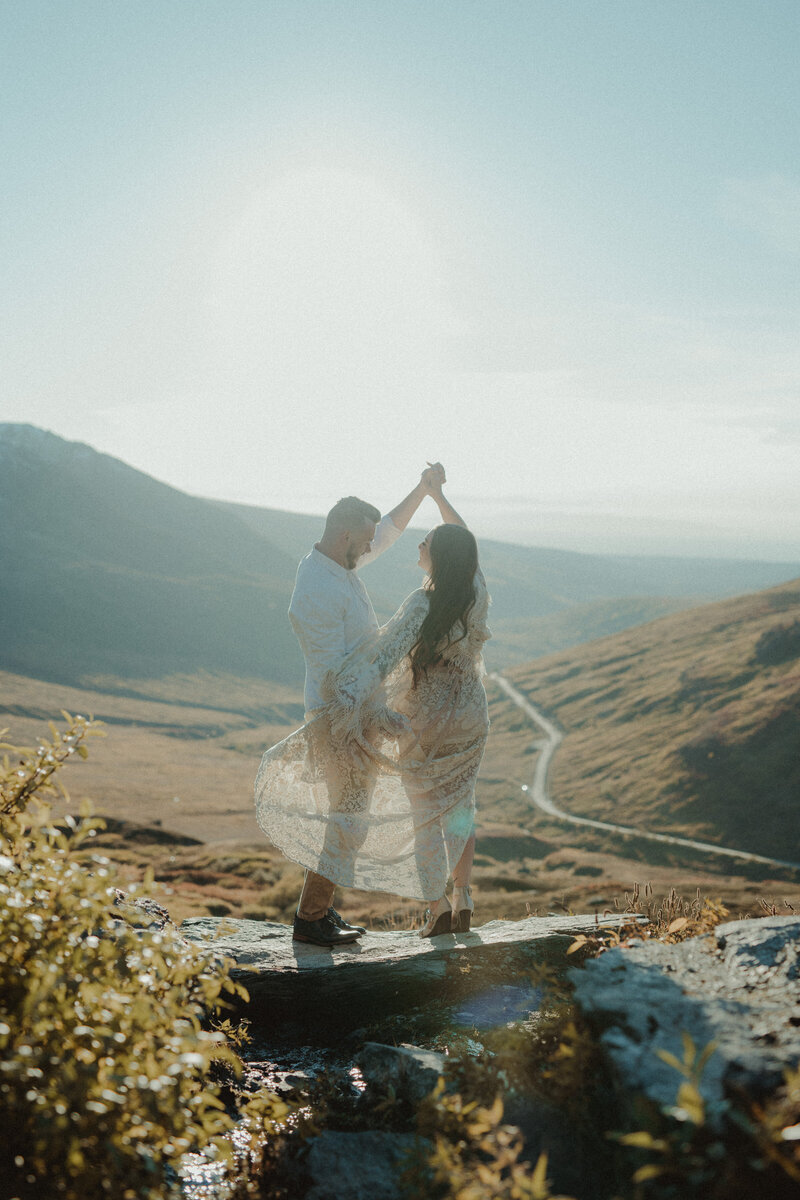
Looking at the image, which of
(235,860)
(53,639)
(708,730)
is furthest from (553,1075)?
(53,639)

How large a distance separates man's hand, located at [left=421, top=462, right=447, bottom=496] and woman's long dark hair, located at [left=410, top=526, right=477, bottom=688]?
889mm

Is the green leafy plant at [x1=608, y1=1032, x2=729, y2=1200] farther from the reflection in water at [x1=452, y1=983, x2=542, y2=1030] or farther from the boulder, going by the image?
the reflection in water at [x1=452, y1=983, x2=542, y2=1030]

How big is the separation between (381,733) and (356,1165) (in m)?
3.08

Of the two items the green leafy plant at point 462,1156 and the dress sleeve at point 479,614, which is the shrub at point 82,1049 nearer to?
the green leafy plant at point 462,1156

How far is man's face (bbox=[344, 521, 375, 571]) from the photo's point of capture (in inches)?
253

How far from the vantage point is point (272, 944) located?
6.73m

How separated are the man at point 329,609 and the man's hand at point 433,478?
716mm

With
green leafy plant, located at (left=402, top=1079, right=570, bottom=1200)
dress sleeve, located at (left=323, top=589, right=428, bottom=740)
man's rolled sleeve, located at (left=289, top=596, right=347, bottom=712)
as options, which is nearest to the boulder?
green leafy plant, located at (left=402, top=1079, right=570, bottom=1200)

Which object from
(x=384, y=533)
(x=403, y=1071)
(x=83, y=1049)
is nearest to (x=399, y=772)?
(x=384, y=533)

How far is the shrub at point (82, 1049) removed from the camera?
2461 millimetres

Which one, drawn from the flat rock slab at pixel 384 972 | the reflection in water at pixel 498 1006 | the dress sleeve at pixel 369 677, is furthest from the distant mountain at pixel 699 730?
the dress sleeve at pixel 369 677

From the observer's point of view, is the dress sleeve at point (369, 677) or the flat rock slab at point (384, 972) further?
the dress sleeve at point (369, 677)

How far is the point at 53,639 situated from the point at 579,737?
131524 millimetres

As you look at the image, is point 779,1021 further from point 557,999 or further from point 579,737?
point 579,737
